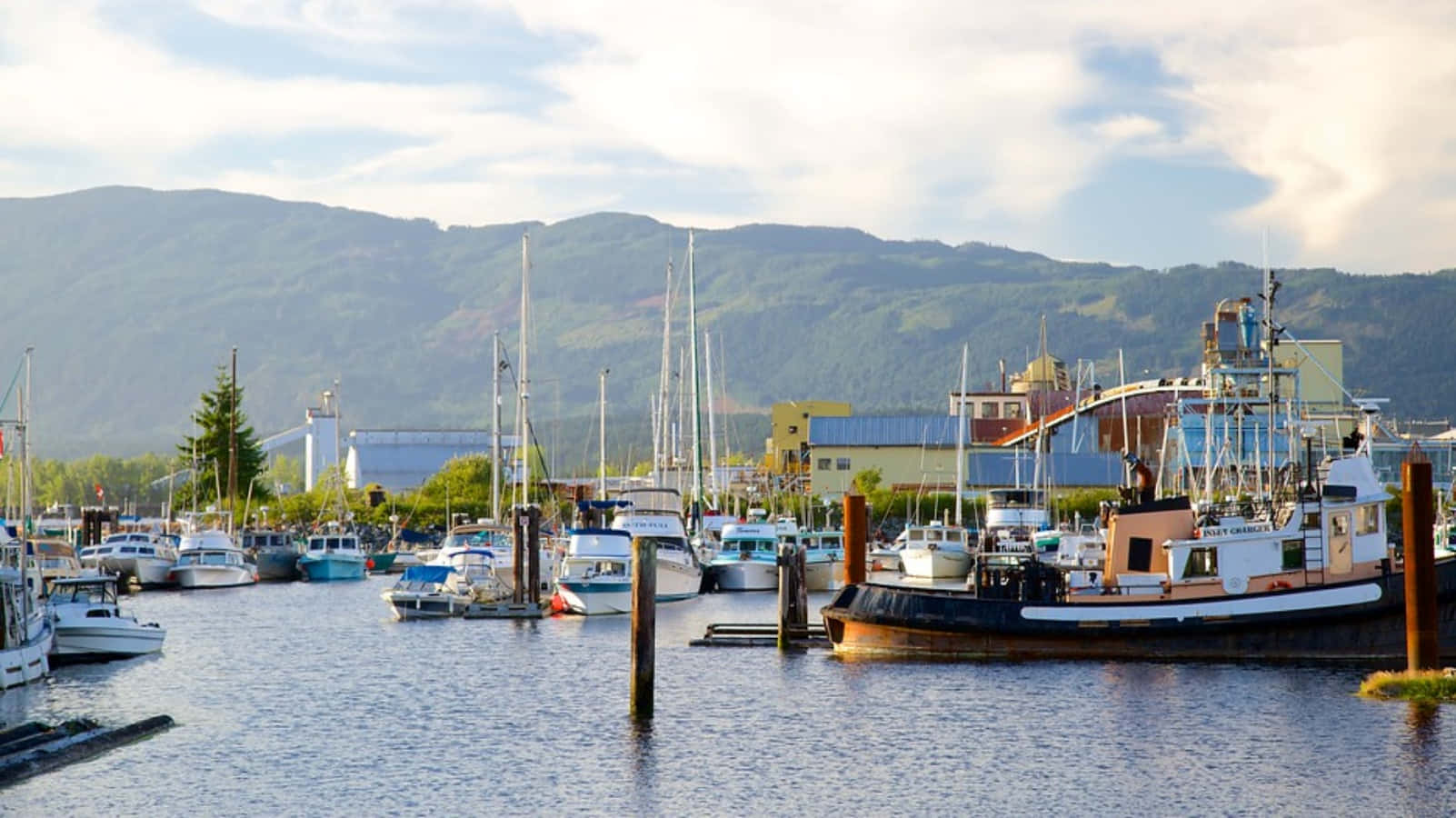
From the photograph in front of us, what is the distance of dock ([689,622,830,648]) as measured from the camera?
58562mm

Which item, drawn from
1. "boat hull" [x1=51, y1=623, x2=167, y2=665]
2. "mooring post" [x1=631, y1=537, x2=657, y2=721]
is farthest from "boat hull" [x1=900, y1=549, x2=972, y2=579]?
"mooring post" [x1=631, y1=537, x2=657, y2=721]

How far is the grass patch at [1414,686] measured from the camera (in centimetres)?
4278

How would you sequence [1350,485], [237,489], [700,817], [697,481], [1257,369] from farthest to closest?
[237,489] → [697,481] → [1257,369] → [1350,485] → [700,817]

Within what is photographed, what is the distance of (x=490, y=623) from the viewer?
7188 cm

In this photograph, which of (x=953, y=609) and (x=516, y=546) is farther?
(x=516, y=546)

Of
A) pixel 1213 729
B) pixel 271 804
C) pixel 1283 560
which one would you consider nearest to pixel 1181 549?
pixel 1283 560

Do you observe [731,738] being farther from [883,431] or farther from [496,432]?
[883,431]

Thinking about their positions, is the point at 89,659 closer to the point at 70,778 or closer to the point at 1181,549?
the point at 70,778

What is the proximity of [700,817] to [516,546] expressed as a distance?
39834 millimetres

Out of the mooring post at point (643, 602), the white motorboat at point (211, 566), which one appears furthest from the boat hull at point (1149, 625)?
the white motorboat at point (211, 566)

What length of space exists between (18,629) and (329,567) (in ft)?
204

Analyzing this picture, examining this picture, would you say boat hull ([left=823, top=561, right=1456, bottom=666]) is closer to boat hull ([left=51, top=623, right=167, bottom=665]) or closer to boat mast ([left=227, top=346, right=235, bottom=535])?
boat hull ([left=51, top=623, right=167, bottom=665])

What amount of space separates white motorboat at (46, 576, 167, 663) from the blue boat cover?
17.1 m

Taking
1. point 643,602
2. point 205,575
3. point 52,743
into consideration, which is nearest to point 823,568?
point 205,575
